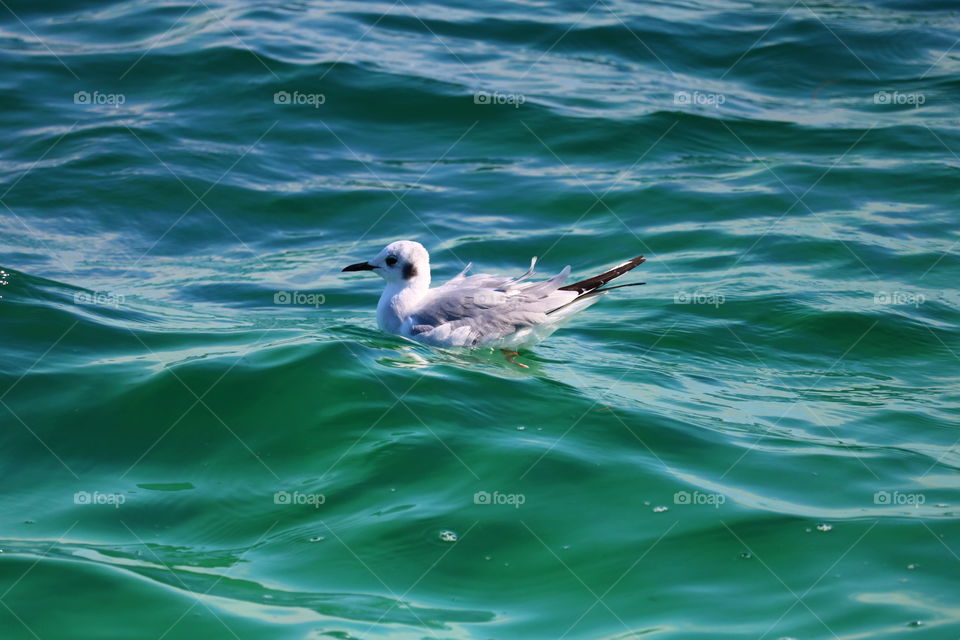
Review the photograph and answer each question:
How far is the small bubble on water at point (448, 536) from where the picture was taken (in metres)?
6.45

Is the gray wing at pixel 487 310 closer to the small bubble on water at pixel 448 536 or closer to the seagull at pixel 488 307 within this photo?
the seagull at pixel 488 307

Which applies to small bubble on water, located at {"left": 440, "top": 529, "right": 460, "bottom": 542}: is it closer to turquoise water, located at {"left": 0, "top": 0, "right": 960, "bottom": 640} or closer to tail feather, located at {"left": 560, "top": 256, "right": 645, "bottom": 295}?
turquoise water, located at {"left": 0, "top": 0, "right": 960, "bottom": 640}

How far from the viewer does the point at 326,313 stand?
11.0 metres

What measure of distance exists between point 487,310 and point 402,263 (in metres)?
0.95

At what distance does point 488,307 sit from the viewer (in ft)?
30.4

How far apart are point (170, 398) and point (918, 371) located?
615cm

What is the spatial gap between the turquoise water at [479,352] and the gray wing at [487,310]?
18 cm

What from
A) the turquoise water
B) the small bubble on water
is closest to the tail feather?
the turquoise water

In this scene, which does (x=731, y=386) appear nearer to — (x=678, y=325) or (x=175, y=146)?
(x=678, y=325)

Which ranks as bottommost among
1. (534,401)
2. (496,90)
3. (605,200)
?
(534,401)

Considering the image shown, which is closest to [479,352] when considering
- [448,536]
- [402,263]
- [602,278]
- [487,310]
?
[487,310]

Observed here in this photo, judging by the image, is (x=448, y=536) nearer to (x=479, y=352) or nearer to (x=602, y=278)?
(x=479, y=352)

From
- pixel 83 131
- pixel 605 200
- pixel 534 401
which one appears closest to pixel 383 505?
pixel 534 401

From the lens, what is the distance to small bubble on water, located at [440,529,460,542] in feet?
21.2
